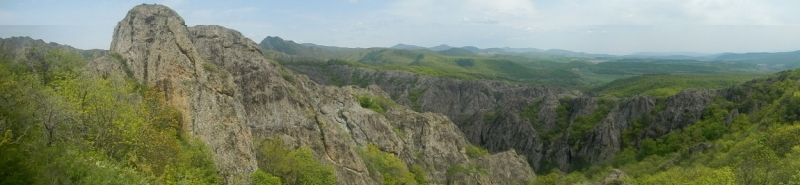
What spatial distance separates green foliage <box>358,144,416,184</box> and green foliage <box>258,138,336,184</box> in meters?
12.7

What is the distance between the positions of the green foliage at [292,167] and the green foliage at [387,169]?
12725 mm

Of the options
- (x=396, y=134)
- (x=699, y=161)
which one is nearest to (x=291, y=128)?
(x=396, y=134)

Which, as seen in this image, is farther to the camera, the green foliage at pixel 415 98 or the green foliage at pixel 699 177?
the green foliage at pixel 415 98

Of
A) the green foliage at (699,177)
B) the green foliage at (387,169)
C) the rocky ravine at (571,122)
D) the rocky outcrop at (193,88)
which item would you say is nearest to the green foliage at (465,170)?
the green foliage at (387,169)

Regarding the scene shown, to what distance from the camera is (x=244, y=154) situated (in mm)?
36906

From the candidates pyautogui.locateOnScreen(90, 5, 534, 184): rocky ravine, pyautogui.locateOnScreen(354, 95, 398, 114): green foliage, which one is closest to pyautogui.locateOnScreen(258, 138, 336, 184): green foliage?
pyautogui.locateOnScreen(90, 5, 534, 184): rocky ravine

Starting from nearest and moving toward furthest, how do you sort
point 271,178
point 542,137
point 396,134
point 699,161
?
point 271,178 < point 699,161 < point 396,134 < point 542,137

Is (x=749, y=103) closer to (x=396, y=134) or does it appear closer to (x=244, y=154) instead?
(x=396, y=134)

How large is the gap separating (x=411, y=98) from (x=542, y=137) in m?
76.6

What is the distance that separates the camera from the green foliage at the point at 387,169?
191ft

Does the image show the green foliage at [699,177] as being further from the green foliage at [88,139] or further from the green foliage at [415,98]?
the green foliage at [415,98]

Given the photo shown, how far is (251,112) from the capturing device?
57.5 meters

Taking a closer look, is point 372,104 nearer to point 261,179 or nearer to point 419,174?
point 419,174

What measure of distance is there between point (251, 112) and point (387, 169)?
19035 mm
